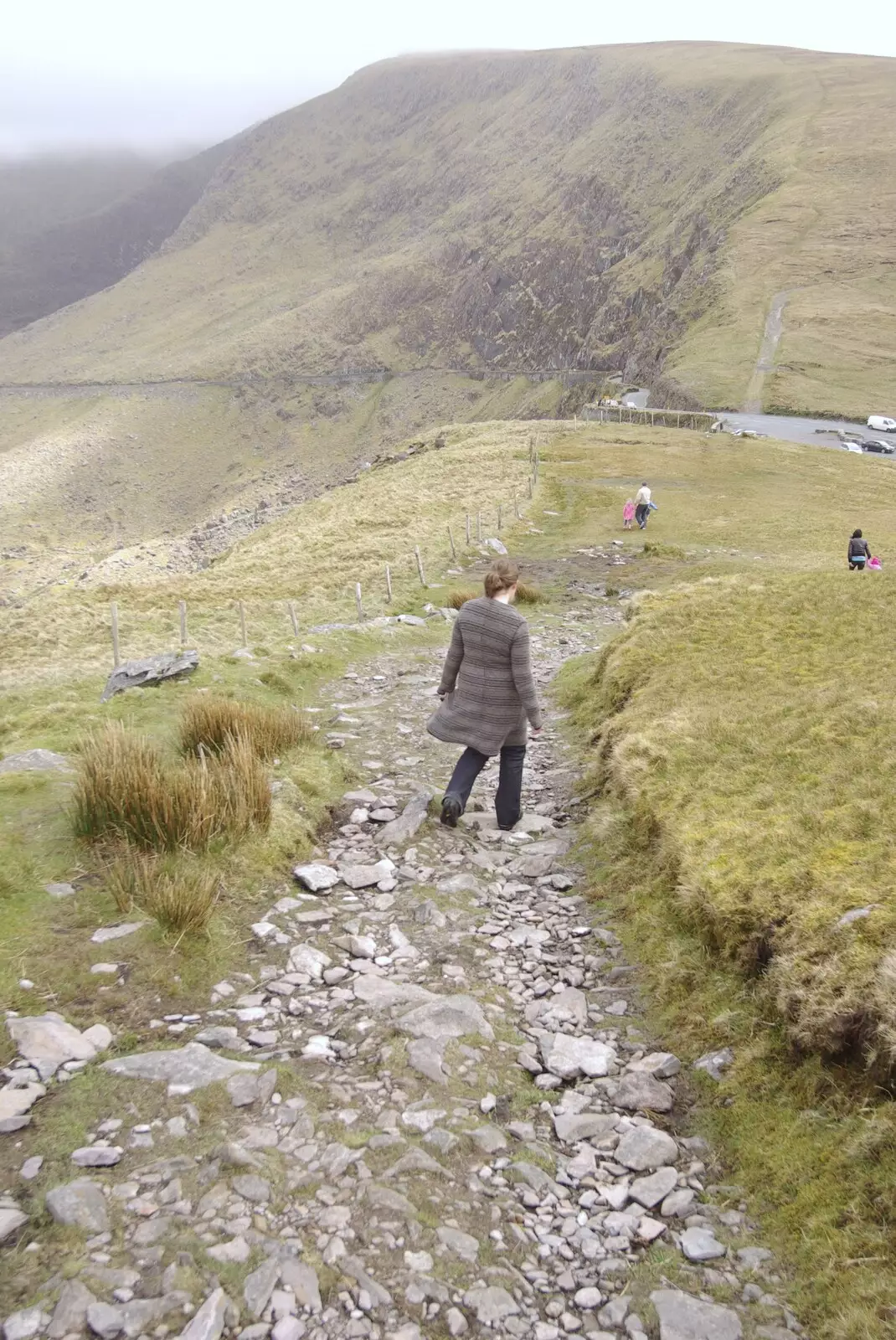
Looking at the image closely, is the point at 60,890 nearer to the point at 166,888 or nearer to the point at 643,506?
the point at 166,888

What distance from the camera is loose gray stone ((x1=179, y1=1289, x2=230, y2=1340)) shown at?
3199 mm

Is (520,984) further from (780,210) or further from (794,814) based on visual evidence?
(780,210)

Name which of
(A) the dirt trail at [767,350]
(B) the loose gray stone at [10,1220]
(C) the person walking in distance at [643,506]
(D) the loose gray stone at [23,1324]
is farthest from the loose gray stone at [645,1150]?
(A) the dirt trail at [767,350]

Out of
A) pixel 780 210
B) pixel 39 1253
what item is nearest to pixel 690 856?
pixel 39 1253

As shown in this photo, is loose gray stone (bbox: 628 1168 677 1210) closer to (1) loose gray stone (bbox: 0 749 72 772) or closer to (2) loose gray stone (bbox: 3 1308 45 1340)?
(2) loose gray stone (bbox: 3 1308 45 1340)

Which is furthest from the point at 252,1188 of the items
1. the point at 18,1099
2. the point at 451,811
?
the point at 451,811

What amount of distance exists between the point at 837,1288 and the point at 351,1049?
2.77m

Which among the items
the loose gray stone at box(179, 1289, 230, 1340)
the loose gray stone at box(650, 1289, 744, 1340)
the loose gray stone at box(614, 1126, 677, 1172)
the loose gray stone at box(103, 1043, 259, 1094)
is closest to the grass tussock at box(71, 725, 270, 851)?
the loose gray stone at box(103, 1043, 259, 1094)

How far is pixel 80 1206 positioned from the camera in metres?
3.70

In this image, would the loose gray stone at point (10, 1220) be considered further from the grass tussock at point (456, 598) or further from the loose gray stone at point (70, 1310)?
the grass tussock at point (456, 598)

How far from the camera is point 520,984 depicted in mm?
5980

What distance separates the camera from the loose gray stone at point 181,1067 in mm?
4633

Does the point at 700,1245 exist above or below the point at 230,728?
above

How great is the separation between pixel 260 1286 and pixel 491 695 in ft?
18.1
